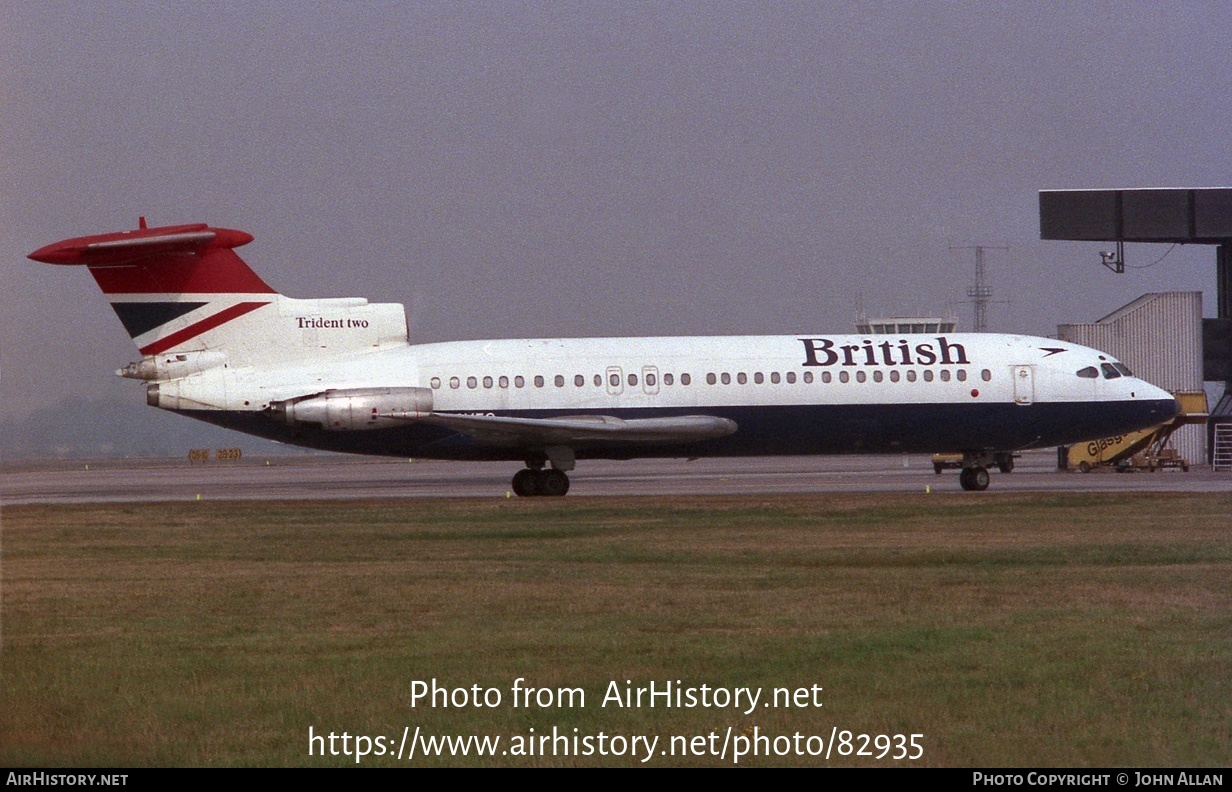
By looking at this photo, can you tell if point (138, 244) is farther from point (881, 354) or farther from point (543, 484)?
point (881, 354)

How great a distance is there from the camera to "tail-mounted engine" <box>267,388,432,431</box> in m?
30.6

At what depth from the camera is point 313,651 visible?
11.6 m

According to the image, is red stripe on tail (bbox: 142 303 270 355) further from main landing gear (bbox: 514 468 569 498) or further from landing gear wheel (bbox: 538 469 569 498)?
landing gear wheel (bbox: 538 469 569 498)

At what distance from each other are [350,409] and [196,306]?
159 inches

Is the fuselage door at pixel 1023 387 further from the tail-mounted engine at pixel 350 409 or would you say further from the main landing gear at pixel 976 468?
the tail-mounted engine at pixel 350 409

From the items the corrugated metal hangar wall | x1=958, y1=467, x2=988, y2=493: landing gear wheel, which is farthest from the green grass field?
the corrugated metal hangar wall

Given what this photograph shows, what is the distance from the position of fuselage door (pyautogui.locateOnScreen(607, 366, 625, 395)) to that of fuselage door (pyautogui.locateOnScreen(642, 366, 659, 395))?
0.50 m

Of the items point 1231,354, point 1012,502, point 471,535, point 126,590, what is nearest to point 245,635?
point 126,590

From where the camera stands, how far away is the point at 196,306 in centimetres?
3069

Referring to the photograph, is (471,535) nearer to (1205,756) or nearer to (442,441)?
(442,441)

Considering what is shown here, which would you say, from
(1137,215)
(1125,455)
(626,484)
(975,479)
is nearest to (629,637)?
(975,479)

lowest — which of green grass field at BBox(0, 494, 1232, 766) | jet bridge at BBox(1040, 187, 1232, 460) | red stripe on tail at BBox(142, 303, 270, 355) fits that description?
green grass field at BBox(0, 494, 1232, 766)

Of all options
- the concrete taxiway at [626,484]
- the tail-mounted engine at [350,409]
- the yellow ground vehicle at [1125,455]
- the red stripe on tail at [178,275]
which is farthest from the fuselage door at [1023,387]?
the red stripe on tail at [178,275]

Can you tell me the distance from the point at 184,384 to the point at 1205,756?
26.0m
